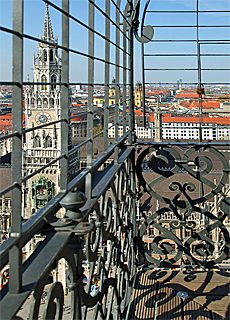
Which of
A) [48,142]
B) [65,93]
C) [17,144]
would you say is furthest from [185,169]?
[48,142]

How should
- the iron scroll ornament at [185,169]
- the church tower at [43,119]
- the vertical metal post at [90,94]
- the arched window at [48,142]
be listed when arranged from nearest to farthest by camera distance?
the vertical metal post at [90,94]
the iron scroll ornament at [185,169]
the church tower at [43,119]
the arched window at [48,142]

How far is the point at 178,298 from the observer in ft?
7.47

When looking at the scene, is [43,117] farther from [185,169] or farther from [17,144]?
[17,144]

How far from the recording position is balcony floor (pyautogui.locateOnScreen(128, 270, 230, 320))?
6.89 ft

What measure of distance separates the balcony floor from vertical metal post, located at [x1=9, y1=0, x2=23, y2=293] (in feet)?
4.84

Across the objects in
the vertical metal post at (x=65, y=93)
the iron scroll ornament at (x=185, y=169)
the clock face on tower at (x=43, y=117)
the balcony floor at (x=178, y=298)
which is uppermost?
the clock face on tower at (x=43, y=117)

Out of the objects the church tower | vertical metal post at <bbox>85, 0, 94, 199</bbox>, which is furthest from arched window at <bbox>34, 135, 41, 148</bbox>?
vertical metal post at <bbox>85, 0, 94, 199</bbox>

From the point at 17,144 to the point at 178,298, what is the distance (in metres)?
1.81

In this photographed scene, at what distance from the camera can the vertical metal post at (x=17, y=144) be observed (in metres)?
0.73

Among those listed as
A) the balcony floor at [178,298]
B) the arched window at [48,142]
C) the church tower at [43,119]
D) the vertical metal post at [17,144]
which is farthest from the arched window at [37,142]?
the vertical metal post at [17,144]

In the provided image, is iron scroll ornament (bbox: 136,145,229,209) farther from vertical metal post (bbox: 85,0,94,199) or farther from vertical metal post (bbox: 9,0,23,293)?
vertical metal post (bbox: 9,0,23,293)

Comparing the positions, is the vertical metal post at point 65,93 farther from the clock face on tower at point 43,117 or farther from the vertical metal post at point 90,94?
the clock face on tower at point 43,117

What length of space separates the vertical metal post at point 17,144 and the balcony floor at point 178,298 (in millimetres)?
1474

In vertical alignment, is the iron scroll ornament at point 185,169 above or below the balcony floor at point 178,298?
above
